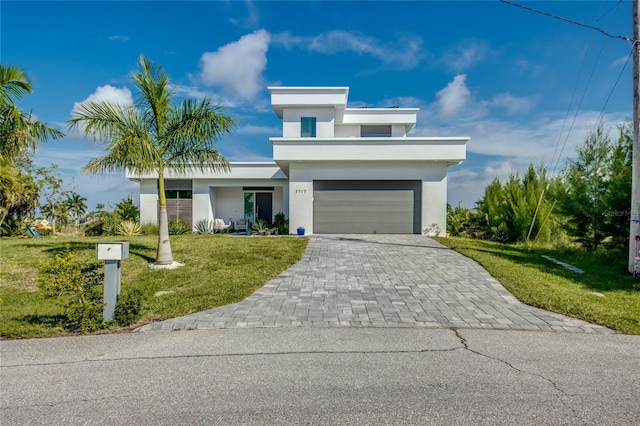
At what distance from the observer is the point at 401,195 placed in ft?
55.4

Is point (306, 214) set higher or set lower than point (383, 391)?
higher

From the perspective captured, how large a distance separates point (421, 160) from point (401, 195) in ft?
6.27

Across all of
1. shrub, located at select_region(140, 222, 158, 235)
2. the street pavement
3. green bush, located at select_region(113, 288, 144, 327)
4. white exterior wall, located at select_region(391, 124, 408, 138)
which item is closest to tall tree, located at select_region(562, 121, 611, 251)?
the street pavement

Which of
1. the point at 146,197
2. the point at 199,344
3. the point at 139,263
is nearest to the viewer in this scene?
the point at 199,344

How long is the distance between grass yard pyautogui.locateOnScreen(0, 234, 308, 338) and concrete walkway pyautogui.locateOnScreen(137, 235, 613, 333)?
63 cm

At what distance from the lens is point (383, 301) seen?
21.5ft

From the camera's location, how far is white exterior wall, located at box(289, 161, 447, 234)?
16.7 meters

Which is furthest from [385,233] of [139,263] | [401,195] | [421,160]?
[139,263]

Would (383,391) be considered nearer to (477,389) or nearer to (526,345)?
(477,389)

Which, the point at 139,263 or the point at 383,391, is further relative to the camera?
the point at 139,263

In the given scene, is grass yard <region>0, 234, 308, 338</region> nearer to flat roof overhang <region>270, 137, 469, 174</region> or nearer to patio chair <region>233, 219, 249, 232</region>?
flat roof overhang <region>270, 137, 469, 174</region>

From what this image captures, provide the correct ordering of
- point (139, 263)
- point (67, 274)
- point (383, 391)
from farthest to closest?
point (139, 263) < point (67, 274) < point (383, 391)

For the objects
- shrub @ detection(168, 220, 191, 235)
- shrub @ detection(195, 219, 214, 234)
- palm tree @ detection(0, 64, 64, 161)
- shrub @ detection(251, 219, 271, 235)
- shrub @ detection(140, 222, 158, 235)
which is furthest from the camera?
shrub @ detection(195, 219, 214, 234)

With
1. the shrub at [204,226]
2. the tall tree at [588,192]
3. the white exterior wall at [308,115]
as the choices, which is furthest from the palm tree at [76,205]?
the tall tree at [588,192]
